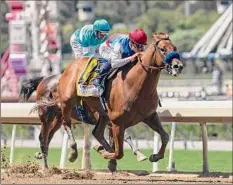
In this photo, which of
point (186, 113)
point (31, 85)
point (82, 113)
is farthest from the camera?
point (31, 85)

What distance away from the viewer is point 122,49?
873cm

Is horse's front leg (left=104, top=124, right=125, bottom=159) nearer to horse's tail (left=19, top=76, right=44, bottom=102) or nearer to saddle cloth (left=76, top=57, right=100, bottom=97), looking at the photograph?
saddle cloth (left=76, top=57, right=100, bottom=97)

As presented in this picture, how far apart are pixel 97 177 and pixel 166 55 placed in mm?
1572

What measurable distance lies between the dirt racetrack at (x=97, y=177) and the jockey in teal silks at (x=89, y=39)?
29.9 inches

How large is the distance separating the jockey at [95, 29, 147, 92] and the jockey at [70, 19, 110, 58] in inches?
10.4

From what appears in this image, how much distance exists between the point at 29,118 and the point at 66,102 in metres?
0.95

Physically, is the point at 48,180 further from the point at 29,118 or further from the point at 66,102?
the point at 29,118

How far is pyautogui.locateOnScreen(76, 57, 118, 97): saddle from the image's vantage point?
28.7 feet

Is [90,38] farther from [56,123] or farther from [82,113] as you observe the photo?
[56,123]

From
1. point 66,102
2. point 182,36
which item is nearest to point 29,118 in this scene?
point 66,102

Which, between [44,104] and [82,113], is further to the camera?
[44,104]

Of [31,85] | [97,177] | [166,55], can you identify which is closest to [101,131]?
[97,177]

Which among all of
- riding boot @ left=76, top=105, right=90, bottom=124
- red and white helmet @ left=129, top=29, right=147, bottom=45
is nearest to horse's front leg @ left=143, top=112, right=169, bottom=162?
red and white helmet @ left=129, top=29, right=147, bottom=45

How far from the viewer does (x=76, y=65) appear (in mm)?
9180
